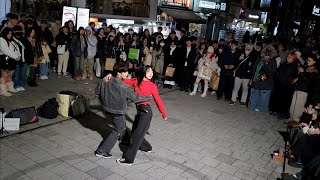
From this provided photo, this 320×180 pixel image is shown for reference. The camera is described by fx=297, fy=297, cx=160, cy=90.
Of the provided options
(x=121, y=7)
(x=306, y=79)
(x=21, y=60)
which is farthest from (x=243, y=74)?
(x=121, y=7)

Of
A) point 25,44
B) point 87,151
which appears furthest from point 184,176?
point 25,44

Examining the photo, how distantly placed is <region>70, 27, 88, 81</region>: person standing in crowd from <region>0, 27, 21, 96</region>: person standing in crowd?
9.06ft

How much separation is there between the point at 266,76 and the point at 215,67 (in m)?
1.97

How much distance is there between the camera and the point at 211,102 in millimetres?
11125

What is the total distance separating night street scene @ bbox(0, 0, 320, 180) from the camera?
18.7 ft

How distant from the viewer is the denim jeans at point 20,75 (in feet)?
31.8

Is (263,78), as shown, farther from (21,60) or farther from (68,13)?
(68,13)

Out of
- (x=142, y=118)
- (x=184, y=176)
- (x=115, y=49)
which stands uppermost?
(x=115, y=49)

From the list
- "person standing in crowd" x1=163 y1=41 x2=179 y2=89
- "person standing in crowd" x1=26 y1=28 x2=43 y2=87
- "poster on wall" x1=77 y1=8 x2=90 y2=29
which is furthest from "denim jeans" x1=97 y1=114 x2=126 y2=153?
"poster on wall" x1=77 y1=8 x2=90 y2=29

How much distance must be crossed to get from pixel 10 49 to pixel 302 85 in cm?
887

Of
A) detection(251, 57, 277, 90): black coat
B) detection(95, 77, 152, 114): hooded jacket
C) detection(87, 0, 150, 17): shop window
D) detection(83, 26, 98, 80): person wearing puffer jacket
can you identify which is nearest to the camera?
detection(95, 77, 152, 114): hooded jacket

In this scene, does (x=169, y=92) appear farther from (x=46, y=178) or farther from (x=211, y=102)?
(x=46, y=178)

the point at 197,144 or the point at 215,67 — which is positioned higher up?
the point at 215,67

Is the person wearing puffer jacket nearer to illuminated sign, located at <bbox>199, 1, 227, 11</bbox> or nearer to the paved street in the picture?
the paved street
